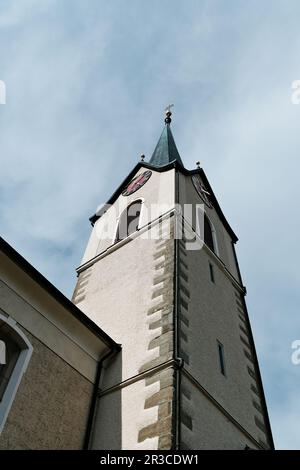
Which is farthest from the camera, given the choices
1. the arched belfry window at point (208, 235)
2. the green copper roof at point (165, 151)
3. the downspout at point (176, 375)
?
the green copper roof at point (165, 151)

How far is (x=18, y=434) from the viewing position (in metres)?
6.52

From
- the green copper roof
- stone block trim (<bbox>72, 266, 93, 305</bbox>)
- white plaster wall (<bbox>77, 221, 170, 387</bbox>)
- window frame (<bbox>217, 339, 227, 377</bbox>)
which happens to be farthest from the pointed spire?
window frame (<bbox>217, 339, 227, 377</bbox>)

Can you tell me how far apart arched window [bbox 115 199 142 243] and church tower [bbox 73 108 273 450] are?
45 mm

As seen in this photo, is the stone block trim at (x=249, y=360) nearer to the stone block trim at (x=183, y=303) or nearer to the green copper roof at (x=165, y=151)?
the stone block trim at (x=183, y=303)

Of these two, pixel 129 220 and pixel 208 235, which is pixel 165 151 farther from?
pixel 208 235

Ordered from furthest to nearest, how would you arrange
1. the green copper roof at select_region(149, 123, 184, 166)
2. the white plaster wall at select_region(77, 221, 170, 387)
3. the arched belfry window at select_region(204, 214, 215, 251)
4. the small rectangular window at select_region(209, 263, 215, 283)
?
the green copper roof at select_region(149, 123, 184, 166) → the arched belfry window at select_region(204, 214, 215, 251) → the small rectangular window at select_region(209, 263, 215, 283) → the white plaster wall at select_region(77, 221, 170, 387)

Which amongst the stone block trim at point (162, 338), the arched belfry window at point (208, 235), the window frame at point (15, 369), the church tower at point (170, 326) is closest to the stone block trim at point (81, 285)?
the church tower at point (170, 326)

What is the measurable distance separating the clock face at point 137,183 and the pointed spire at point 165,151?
1.77 meters

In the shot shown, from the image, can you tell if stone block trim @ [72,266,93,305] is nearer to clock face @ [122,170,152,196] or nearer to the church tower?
the church tower

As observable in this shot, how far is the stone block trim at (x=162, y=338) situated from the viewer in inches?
263

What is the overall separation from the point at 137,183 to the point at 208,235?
11.4 ft

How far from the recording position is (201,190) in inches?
650

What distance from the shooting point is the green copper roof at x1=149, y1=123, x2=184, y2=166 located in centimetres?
1938
